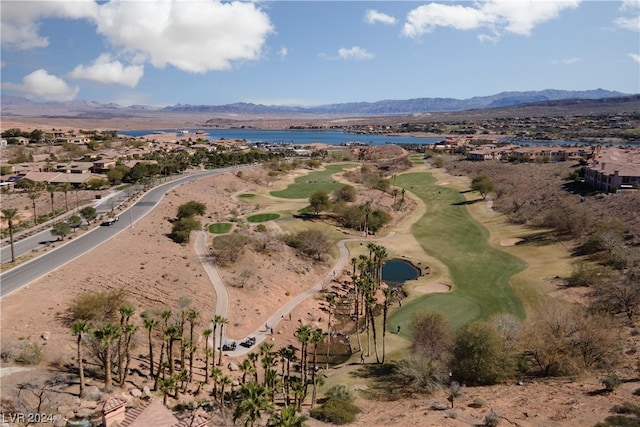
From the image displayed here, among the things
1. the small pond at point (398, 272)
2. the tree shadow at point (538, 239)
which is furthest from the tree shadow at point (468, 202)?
the small pond at point (398, 272)

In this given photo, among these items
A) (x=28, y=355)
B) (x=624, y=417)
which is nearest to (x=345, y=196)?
(x=28, y=355)

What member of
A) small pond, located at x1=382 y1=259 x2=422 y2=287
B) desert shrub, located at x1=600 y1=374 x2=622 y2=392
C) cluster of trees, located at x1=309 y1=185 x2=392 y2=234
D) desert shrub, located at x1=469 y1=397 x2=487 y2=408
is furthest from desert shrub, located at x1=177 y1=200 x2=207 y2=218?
desert shrub, located at x1=600 y1=374 x2=622 y2=392

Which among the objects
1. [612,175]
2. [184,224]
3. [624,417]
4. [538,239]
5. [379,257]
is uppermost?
[612,175]

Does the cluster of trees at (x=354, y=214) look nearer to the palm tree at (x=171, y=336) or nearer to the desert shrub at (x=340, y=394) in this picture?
the desert shrub at (x=340, y=394)

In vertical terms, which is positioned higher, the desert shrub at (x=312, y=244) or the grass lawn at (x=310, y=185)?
the grass lawn at (x=310, y=185)

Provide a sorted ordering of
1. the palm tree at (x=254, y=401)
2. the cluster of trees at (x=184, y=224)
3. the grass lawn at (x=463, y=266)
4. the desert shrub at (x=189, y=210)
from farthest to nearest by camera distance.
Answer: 1. the desert shrub at (x=189, y=210)
2. the cluster of trees at (x=184, y=224)
3. the grass lawn at (x=463, y=266)
4. the palm tree at (x=254, y=401)

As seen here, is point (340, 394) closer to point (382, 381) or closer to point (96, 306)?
point (382, 381)
